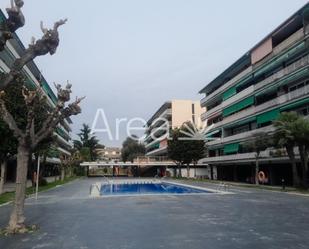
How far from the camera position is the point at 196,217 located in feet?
50.5

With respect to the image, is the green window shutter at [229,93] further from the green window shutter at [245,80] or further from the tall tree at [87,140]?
the tall tree at [87,140]

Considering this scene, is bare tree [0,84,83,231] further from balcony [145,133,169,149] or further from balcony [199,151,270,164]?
balcony [145,133,169,149]

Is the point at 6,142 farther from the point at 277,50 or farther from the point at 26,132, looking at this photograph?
the point at 277,50

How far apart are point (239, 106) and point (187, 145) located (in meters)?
13.3

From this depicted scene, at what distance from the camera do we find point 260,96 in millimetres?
52531

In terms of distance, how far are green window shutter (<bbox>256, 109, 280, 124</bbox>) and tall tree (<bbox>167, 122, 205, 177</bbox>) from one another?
1799cm

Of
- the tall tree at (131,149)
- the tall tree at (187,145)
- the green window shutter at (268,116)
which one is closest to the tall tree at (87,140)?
the tall tree at (131,149)

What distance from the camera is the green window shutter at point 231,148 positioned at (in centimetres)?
5919

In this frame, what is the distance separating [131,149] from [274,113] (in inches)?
3027

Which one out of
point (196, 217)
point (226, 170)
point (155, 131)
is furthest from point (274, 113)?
point (155, 131)

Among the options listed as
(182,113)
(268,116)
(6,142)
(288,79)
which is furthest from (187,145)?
(6,142)

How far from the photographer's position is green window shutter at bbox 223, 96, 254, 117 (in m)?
54.7

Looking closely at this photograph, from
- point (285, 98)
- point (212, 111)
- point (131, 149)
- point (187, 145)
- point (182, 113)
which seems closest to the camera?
point (285, 98)

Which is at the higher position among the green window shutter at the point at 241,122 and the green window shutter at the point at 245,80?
the green window shutter at the point at 245,80
